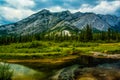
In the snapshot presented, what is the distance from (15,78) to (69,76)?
9.28 meters

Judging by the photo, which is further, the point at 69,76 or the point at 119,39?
the point at 119,39

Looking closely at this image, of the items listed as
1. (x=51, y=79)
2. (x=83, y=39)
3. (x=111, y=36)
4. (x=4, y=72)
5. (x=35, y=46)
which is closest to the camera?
(x=4, y=72)

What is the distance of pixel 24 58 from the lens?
83500mm

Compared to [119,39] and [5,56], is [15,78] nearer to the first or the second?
[5,56]

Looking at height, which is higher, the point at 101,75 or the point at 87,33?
the point at 87,33

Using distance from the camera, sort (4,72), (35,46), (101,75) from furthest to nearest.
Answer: (35,46)
(101,75)
(4,72)

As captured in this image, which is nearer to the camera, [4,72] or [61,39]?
[4,72]

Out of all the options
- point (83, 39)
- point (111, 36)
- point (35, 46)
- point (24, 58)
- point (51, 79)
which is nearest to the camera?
point (51, 79)

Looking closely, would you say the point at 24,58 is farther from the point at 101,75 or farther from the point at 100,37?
the point at 100,37

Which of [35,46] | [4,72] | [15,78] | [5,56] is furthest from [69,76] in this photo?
[35,46]

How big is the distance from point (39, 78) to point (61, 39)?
508 ft

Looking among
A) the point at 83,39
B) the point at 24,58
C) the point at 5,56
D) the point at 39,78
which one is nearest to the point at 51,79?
the point at 39,78

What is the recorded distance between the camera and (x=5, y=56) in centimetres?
8794

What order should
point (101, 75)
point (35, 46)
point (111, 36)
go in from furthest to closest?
point (111, 36) < point (35, 46) < point (101, 75)
